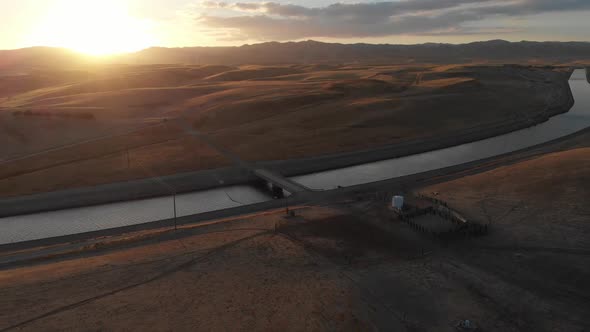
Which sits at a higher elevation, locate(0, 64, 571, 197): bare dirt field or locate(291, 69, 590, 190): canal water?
locate(0, 64, 571, 197): bare dirt field

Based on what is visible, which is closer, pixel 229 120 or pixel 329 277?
→ pixel 329 277

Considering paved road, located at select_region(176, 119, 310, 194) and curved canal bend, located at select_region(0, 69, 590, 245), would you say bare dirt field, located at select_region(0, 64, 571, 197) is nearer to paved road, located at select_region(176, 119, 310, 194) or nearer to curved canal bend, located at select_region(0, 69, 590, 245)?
Answer: paved road, located at select_region(176, 119, 310, 194)

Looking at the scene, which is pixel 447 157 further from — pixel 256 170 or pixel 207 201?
pixel 207 201

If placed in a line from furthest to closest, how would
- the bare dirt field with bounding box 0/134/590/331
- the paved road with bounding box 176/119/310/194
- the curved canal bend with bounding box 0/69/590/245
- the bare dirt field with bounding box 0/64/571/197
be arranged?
the bare dirt field with bounding box 0/64/571/197 < the paved road with bounding box 176/119/310/194 < the curved canal bend with bounding box 0/69/590/245 < the bare dirt field with bounding box 0/134/590/331

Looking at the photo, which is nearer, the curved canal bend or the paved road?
the curved canal bend

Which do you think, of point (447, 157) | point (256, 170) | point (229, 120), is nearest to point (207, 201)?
point (256, 170)

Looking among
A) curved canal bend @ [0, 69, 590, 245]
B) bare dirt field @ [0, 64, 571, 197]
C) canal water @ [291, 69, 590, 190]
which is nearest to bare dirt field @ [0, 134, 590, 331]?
curved canal bend @ [0, 69, 590, 245]

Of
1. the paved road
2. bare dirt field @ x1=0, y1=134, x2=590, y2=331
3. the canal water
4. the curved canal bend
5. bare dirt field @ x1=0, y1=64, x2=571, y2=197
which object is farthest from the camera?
bare dirt field @ x1=0, y1=64, x2=571, y2=197

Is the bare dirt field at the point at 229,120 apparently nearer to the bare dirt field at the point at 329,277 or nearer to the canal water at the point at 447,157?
the canal water at the point at 447,157
